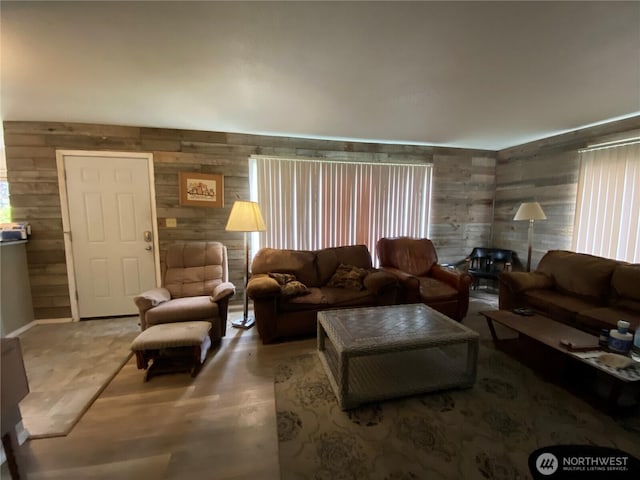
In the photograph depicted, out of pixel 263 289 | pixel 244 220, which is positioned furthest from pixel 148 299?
pixel 244 220

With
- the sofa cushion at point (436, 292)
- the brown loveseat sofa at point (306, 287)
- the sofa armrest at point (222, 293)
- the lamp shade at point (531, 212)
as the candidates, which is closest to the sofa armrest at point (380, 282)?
the brown loveseat sofa at point (306, 287)

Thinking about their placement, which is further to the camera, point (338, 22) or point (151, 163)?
point (151, 163)

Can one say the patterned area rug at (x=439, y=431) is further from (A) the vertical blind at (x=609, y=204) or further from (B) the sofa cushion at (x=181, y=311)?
(A) the vertical blind at (x=609, y=204)

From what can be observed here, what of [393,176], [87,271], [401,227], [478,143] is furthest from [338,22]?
[87,271]

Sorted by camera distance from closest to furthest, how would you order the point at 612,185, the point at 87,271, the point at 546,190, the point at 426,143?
the point at 612,185 < the point at 87,271 < the point at 546,190 < the point at 426,143

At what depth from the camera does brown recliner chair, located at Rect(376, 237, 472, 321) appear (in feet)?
9.68

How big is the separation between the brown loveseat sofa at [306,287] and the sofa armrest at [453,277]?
0.84m

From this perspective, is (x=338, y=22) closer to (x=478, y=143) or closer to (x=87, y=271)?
(x=478, y=143)

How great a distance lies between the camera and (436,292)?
3.02 meters

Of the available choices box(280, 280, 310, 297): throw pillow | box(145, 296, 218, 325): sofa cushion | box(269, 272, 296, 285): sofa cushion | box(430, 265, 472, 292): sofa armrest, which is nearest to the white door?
box(145, 296, 218, 325): sofa cushion

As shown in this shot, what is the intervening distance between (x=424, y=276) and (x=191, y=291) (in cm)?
299

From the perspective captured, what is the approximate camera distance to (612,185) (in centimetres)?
296

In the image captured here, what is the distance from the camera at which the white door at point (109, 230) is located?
310cm

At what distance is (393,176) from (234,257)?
269cm
